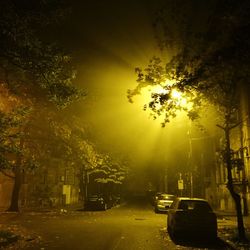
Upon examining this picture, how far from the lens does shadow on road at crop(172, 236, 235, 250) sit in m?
13.8

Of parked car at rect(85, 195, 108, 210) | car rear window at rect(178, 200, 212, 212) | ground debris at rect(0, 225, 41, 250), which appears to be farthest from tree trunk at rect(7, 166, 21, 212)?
car rear window at rect(178, 200, 212, 212)

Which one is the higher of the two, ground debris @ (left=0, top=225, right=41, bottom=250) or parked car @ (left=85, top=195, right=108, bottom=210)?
parked car @ (left=85, top=195, right=108, bottom=210)

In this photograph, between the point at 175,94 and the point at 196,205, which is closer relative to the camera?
the point at 175,94

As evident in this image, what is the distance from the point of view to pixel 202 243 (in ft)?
47.8

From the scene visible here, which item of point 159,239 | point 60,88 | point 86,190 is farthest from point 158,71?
point 86,190

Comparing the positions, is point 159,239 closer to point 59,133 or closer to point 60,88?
point 60,88

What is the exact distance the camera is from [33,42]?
13.1 metres

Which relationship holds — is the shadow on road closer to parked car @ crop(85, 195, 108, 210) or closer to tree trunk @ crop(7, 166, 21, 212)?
tree trunk @ crop(7, 166, 21, 212)

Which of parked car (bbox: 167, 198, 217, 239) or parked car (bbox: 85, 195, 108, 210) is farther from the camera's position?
parked car (bbox: 85, 195, 108, 210)

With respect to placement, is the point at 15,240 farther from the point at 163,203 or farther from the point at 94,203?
the point at 94,203

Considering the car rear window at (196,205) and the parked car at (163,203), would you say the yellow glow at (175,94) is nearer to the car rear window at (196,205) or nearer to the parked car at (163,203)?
the car rear window at (196,205)

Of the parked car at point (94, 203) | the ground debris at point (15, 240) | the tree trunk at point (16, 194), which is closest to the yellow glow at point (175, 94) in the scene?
the ground debris at point (15, 240)

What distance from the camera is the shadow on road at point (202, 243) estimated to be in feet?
45.2

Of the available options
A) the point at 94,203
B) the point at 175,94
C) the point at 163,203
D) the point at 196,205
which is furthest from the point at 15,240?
the point at 94,203
